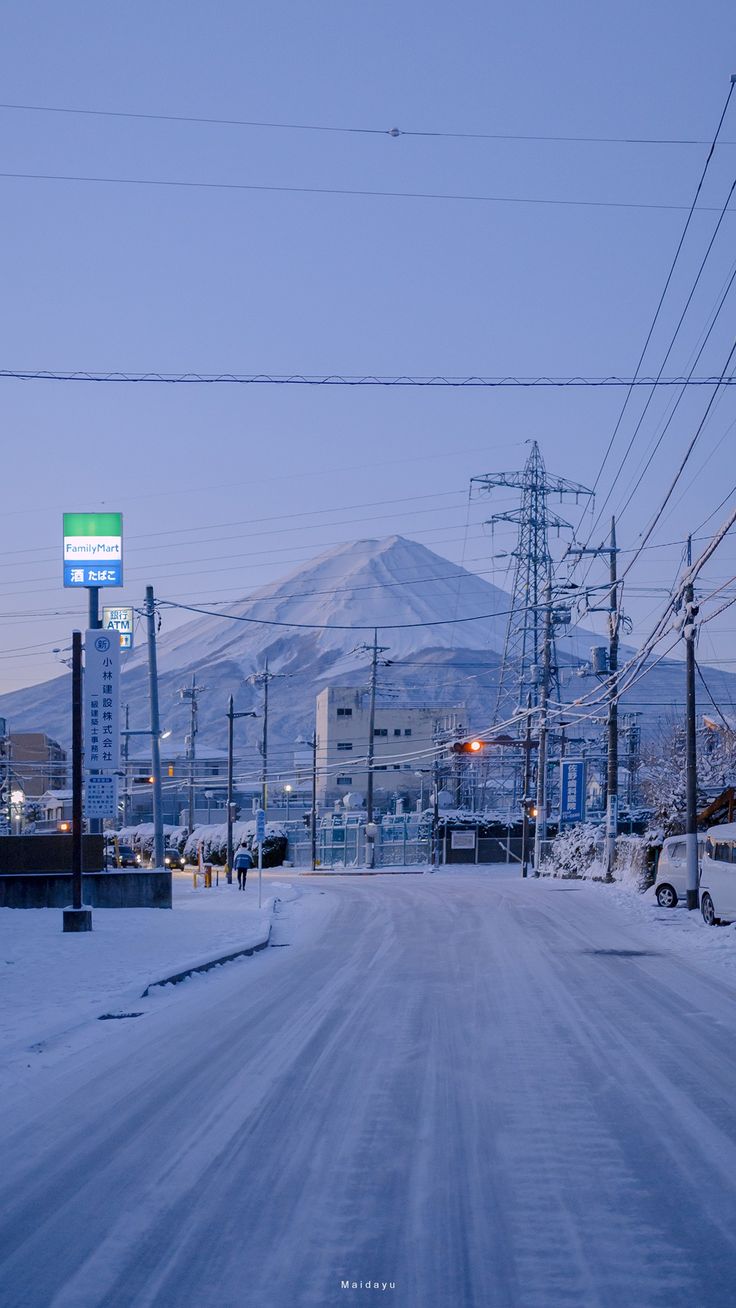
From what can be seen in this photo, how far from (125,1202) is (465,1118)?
262 centimetres

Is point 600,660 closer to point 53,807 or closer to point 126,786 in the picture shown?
point 126,786

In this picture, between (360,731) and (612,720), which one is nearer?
(612,720)

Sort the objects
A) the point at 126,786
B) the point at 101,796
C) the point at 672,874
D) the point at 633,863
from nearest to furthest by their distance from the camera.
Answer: the point at 672,874
the point at 101,796
the point at 633,863
the point at 126,786

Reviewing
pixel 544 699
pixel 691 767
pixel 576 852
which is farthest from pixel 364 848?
pixel 691 767

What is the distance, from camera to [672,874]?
3089cm

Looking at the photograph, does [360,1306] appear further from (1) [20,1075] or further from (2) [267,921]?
(2) [267,921]

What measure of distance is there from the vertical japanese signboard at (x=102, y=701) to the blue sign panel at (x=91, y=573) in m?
6.46

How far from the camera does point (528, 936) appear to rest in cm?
2212

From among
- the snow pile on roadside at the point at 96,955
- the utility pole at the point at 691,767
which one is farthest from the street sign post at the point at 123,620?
the utility pole at the point at 691,767

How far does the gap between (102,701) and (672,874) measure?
1526 cm

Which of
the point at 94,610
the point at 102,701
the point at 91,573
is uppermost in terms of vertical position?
the point at 91,573

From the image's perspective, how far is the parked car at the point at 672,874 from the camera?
100ft

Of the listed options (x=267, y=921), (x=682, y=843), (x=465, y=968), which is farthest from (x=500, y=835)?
(x=465, y=968)

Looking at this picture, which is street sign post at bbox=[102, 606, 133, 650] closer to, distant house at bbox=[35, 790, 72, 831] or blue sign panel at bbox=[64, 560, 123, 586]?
blue sign panel at bbox=[64, 560, 123, 586]
